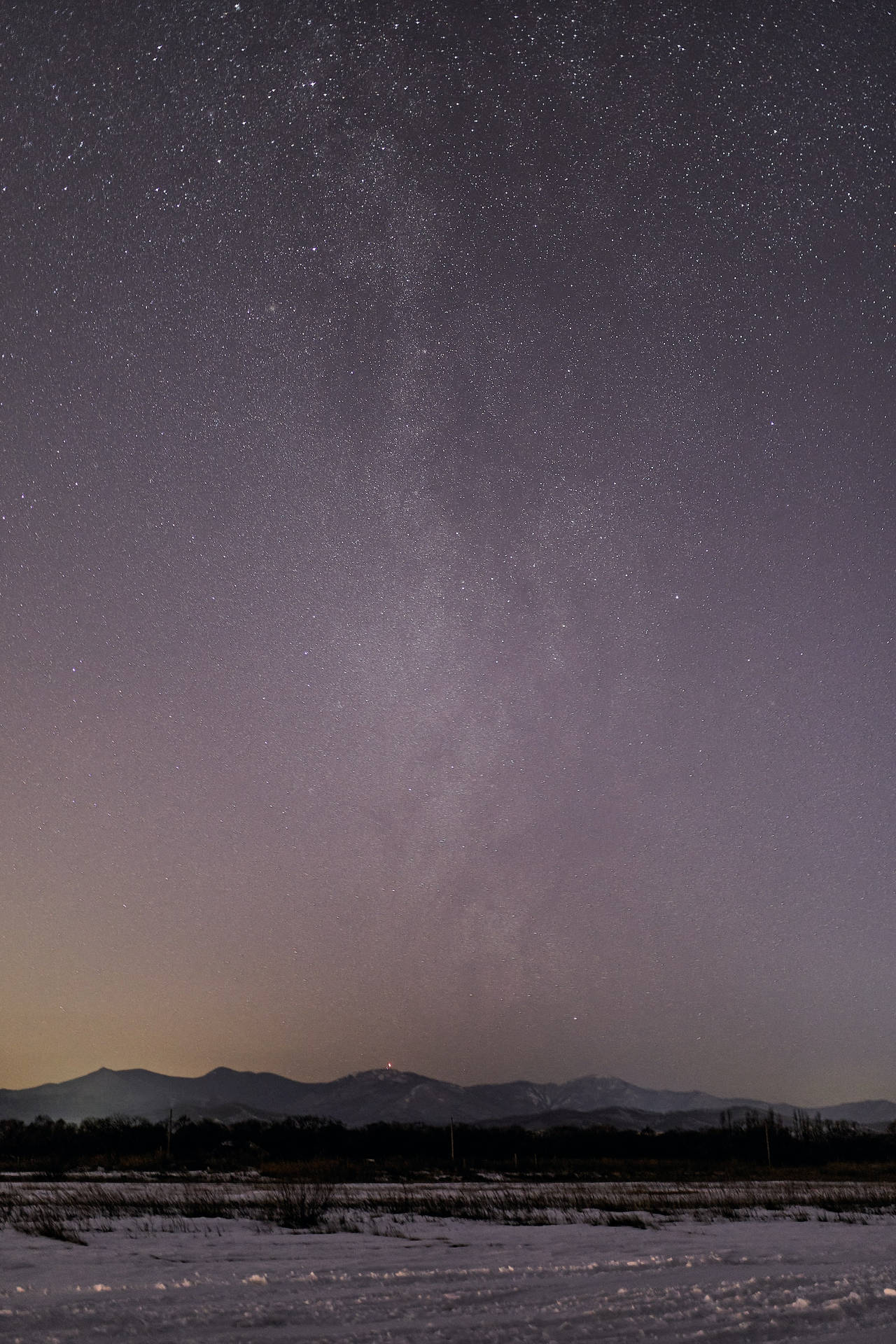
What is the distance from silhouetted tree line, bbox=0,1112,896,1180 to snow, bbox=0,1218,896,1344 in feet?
107

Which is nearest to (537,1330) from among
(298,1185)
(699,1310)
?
(699,1310)

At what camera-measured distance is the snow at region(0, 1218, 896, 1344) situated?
8.00m

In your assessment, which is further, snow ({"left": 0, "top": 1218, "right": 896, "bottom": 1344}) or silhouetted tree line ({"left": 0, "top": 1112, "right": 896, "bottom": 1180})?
silhouetted tree line ({"left": 0, "top": 1112, "right": 896, "bottom": 1180})

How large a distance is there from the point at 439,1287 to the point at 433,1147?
55187 mm

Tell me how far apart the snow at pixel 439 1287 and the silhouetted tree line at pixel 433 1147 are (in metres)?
32.5

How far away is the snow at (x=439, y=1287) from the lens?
315 inches

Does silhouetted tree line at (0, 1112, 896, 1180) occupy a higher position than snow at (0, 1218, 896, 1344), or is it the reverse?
snow at (0, 1218, 896, 1344)

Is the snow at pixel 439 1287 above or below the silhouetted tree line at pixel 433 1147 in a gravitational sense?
above

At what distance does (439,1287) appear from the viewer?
10352mm

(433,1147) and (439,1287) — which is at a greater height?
(439,1287)

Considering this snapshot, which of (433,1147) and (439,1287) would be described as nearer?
(439,1287)

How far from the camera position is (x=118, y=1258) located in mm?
12719

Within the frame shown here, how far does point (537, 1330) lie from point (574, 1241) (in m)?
8.80

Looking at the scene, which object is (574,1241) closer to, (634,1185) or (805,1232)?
(805,1232)
